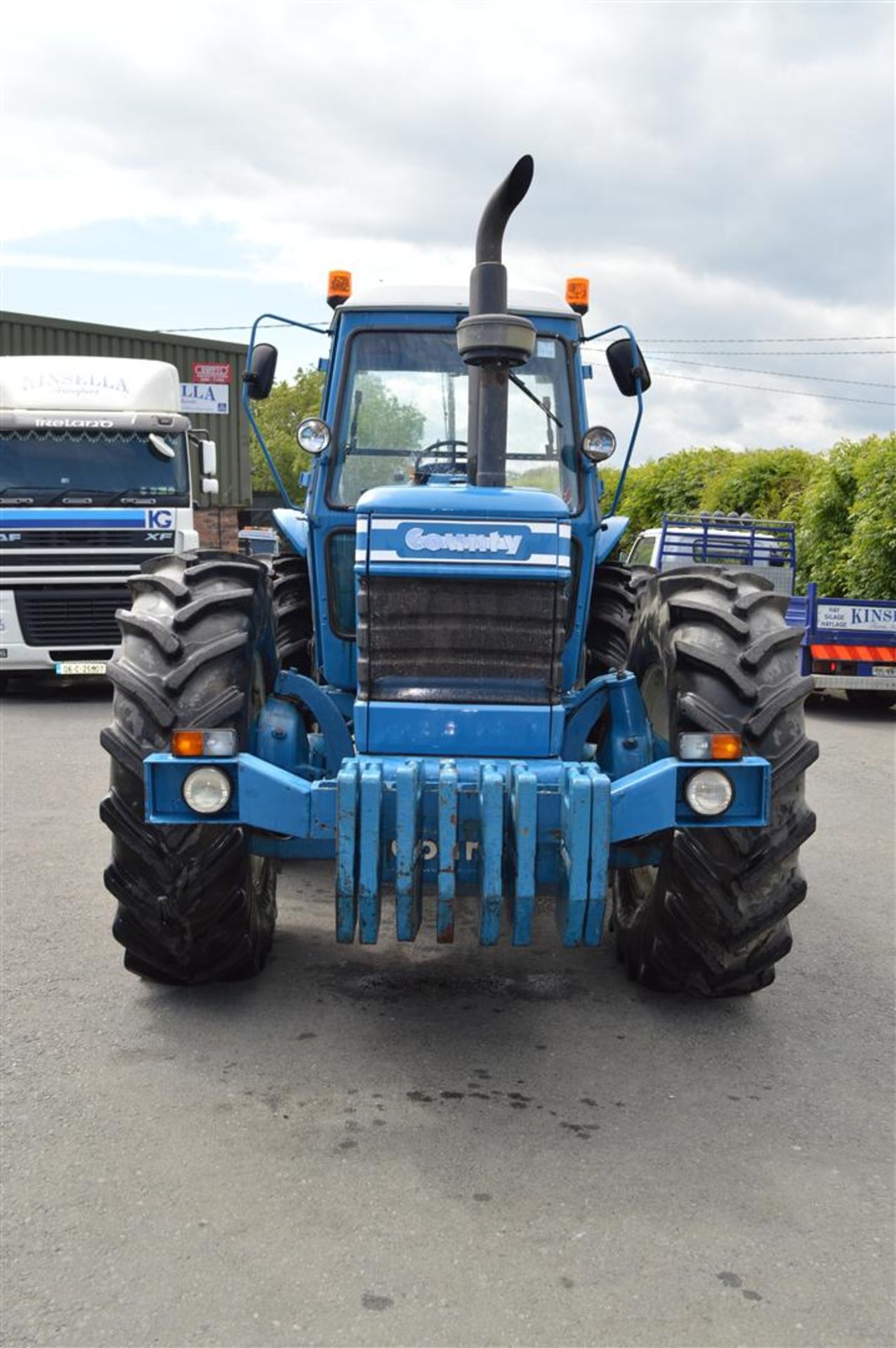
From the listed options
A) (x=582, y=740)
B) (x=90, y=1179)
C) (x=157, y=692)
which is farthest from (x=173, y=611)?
(x=90, y=1179)

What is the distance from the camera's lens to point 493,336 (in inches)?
168

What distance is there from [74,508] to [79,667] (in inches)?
59.4

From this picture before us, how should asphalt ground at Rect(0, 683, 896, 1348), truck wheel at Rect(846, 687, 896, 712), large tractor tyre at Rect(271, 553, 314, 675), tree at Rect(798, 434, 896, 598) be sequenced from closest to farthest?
asphalt ground at Rect(0, 683, 896, 1348) < large tractor tyre at Rect(271, 553, 314, 675) < truck wheel at Rect(846, 687, 896, 712) < tree at Rect(798, 434, 896, 598)

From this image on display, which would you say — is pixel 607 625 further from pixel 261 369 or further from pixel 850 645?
pixel 850 645

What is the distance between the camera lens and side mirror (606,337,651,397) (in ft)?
17.8

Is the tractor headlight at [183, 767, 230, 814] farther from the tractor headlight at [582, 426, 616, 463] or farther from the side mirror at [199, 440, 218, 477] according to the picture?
the side mirror at [199, 440, 218, 477]

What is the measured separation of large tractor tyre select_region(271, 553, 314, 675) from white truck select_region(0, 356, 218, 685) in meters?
5.81

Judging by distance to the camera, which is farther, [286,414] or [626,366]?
[286,414]

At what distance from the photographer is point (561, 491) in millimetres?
5438

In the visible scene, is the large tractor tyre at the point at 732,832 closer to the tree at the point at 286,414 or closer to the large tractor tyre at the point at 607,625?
the large tractor tyre at the point at 607,625

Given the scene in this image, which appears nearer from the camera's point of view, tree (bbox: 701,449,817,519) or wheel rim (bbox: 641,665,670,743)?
wheel rim (bbox: 641,665,670,743)

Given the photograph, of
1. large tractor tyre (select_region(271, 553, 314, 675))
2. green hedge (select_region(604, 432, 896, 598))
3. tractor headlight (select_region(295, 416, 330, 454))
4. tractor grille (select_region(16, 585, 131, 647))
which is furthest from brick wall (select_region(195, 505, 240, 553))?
tractor headlight (select_region(295, 416, 330, 454))

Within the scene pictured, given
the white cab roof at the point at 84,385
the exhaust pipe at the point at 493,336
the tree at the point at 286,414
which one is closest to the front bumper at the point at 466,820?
the exhaust pipe at the point at 493,336

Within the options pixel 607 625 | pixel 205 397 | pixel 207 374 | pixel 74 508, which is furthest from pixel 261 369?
pixel 207 374
